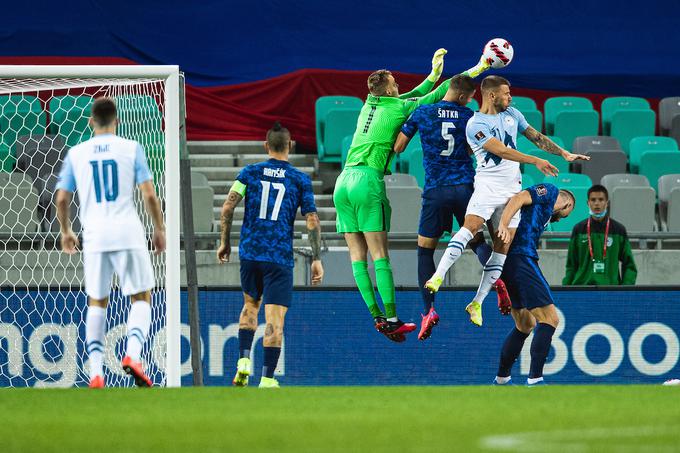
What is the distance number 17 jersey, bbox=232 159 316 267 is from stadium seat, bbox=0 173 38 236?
11.8 ft

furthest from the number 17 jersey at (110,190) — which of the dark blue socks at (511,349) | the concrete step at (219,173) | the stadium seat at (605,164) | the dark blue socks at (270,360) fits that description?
the stadium seat at (605,164)

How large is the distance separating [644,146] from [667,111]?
1.69 m

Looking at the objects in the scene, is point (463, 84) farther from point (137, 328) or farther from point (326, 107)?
point (326, 107)

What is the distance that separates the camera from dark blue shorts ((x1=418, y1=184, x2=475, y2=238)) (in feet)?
32.8

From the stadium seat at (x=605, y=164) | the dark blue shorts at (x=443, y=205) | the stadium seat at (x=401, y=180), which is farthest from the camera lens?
the stadium seat at (x=605, y=164)

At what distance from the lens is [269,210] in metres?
9.66

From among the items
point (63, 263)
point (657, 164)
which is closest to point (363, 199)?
point (63, 263)

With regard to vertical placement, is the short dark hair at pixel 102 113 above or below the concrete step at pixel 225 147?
below

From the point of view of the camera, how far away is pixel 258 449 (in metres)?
5.30

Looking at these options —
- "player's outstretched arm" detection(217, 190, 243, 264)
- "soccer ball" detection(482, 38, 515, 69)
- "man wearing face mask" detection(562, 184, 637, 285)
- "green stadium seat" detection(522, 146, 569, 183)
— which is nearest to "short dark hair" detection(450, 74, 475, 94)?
"soccer ball" detection(482, 38, 515, 69)

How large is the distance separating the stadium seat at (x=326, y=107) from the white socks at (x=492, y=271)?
6.46 m

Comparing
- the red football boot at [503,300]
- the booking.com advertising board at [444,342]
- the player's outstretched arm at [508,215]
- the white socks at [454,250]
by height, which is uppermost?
the player's outstretched arm at [508,215]

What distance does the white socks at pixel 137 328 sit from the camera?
8078 millimetres

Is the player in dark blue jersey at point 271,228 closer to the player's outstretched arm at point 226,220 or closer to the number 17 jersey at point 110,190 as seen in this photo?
the player's outstretched arm at point 226,220
